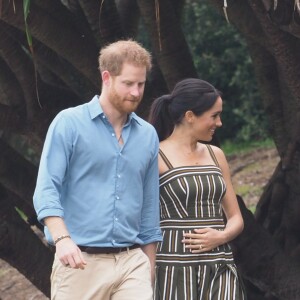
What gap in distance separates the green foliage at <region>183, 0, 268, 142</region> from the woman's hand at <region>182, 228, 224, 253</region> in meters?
11.0

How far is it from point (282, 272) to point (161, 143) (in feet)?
6.47

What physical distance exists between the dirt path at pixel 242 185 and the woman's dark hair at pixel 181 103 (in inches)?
201

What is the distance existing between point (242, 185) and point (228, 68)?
3.41 meters

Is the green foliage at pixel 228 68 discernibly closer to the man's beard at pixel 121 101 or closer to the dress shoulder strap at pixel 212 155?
the dress shoulder strap at pixel 212 155

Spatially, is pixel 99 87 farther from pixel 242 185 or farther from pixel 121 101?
pixel 242 185

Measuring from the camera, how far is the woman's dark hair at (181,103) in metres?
5.91

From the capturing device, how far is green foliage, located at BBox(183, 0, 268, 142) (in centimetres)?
1689

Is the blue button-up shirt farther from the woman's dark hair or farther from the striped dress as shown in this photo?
the woman's dark hair

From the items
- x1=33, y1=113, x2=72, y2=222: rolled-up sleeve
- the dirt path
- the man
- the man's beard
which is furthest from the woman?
the dirt path

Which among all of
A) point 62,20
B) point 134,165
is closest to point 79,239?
point 134,165

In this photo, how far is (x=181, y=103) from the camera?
19.6ft

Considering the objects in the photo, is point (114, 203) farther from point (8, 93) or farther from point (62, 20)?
point (8, 93)

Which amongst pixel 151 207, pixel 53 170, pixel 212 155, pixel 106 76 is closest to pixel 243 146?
pixel 212 155

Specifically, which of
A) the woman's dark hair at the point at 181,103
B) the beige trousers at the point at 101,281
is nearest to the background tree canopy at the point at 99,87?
the woman's dark hair at the point at 181,103
